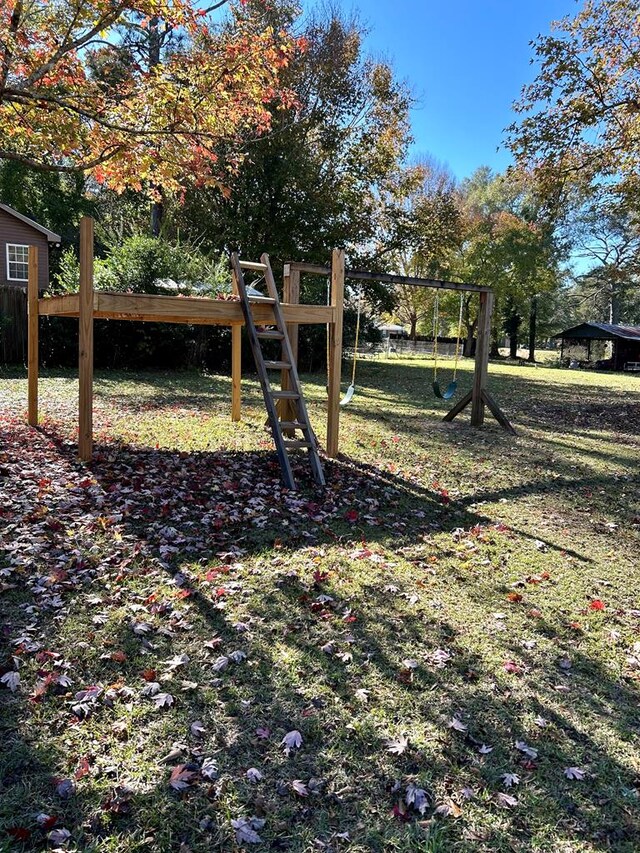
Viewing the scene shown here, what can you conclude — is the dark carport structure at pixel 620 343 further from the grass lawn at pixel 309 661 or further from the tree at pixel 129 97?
the grass lawn at pixel 309 661

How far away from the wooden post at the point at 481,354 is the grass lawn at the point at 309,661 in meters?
3.48

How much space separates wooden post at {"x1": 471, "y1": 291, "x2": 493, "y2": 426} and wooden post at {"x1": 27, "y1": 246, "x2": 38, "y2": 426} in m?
6.36

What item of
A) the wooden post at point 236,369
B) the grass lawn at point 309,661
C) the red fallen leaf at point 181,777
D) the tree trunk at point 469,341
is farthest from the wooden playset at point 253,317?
the tree trunk at point 469,341

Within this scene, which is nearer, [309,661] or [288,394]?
[309,661]

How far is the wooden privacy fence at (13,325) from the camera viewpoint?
1456 centimetres

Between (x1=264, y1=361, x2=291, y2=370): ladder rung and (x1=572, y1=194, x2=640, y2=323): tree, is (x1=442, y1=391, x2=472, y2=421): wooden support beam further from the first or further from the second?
(x1=572, y1=194, x2=640, y2=323): tree

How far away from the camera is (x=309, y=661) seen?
2916mm

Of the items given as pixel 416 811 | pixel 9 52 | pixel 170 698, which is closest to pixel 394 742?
pixel 416 811

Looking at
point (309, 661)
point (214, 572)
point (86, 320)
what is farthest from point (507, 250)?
point (309, 661)

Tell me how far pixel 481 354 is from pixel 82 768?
333 inches

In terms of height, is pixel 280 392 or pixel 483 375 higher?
pixel 483 375

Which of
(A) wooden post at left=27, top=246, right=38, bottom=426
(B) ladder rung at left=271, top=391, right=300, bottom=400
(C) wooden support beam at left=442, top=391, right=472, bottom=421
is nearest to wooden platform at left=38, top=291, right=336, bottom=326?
(A) wooden post at left=27, top=246, right=38, bottom=426

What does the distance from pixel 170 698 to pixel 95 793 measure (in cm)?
53

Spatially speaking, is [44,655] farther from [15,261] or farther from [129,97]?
[15,261]
